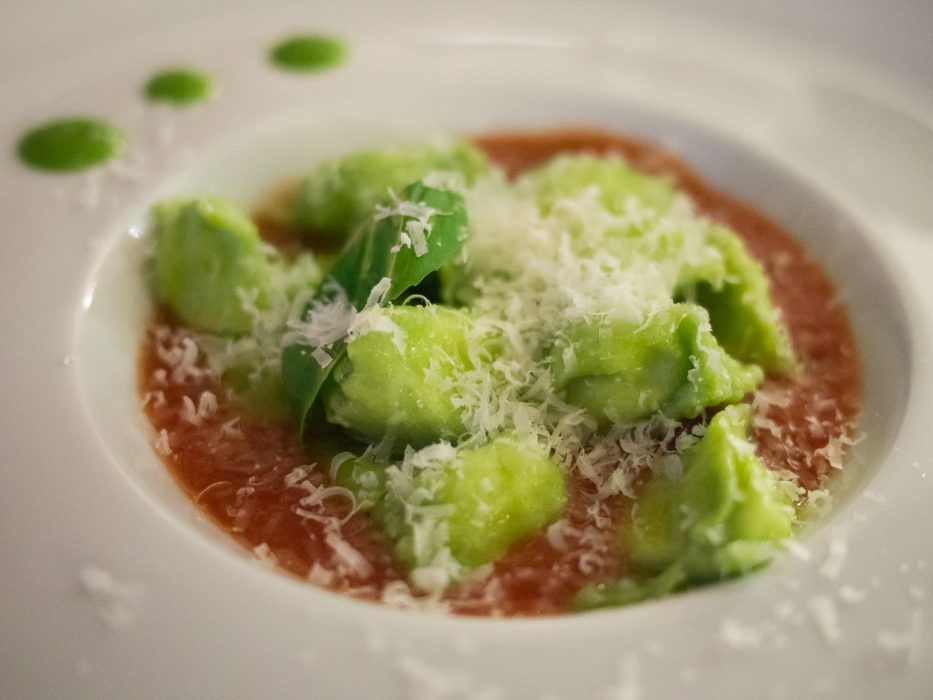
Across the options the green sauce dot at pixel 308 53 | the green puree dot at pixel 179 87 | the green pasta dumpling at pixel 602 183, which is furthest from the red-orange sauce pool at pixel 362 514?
the green sauce dot at pixel 308 53

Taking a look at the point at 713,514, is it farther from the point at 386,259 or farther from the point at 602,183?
the point at 602,183

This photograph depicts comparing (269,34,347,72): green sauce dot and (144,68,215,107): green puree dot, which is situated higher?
(269,34,347,72): green sauce dot

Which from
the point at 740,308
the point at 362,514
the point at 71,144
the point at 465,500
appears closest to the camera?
the point at 465,500

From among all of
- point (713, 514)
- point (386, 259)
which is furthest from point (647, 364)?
point (386, 259)

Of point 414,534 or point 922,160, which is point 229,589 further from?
point 922,160

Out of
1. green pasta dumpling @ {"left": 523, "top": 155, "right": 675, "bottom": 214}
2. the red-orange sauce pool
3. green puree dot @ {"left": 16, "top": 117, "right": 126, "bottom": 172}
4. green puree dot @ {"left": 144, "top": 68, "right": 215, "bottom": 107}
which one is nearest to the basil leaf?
the red-orange sauce pool

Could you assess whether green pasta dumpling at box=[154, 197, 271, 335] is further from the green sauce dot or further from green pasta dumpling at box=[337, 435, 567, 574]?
the green sauce dot
